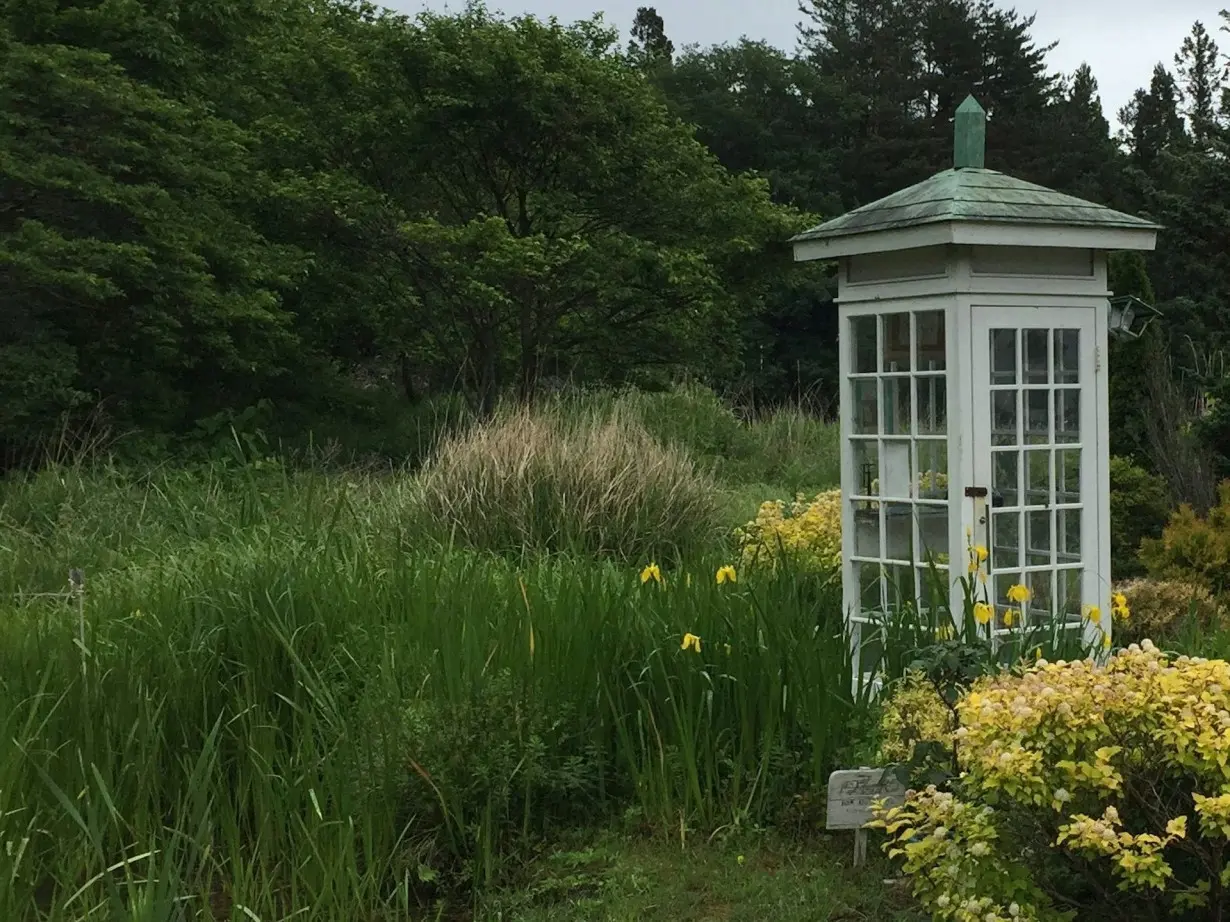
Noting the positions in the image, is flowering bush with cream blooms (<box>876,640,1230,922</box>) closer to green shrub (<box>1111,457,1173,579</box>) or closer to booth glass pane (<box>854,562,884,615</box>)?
booth glass pane (<box>854,562,884,615</box>)

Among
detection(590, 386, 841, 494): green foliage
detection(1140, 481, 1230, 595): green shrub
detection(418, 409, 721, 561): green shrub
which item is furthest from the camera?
detection(590, 386, 841, 494): green foliage

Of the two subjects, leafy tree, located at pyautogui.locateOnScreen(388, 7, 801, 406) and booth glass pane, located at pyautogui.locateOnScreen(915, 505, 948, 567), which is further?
leafy tree, located at pyautogui.locateOnScreen(388, 7, 801, 406)

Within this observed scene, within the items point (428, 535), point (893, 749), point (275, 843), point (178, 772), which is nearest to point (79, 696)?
point (178, 772)

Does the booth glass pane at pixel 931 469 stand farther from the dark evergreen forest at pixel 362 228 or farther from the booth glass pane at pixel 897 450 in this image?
the dark evergreen forest at pixel 362 228

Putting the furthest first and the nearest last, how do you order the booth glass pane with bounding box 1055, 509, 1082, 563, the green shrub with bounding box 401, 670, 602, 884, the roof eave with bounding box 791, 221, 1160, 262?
the booth glass pane with bounding box 1055, 509, 1082, 563 < the roof eave with bounding box 791, 221, 1160, 262 < the green shrub with bounding box 401, 670, 602, 884

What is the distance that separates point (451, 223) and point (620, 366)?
86.7 inches

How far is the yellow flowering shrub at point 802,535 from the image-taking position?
4.71 m

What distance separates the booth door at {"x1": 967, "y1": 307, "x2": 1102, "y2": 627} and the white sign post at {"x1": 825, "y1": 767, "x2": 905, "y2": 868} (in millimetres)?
1027

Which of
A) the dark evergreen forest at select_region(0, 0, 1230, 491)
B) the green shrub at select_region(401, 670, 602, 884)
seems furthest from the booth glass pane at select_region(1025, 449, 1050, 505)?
the dark evergreen forest at select_region(0, 0, 1230, 491)

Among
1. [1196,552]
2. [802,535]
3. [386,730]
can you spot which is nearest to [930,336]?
[802,535]

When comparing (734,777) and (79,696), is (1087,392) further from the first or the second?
(79,696)

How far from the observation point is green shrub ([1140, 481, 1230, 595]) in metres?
5.47

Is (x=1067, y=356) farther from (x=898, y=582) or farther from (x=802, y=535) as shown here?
(x=802, y=535)

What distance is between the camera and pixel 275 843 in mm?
2822
